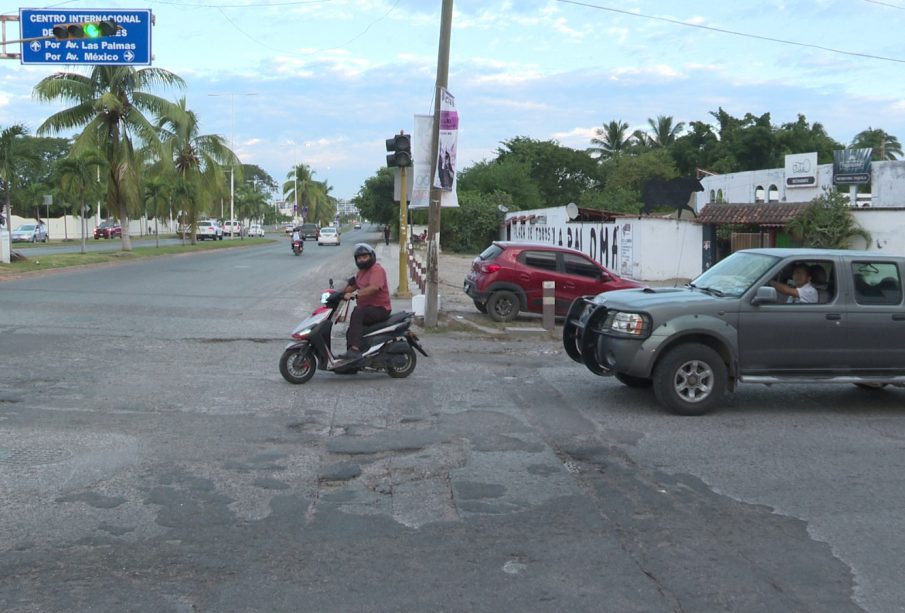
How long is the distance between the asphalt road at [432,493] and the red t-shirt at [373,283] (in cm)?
93

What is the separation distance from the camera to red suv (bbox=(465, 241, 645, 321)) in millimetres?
16453

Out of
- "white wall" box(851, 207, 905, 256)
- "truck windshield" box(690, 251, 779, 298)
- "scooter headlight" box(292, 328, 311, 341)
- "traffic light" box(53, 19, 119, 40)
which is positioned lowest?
"scooter headlight" box(292, 328, 311, 341)

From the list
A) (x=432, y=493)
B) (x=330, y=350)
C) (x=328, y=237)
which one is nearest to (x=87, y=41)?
(x=330, y=350)

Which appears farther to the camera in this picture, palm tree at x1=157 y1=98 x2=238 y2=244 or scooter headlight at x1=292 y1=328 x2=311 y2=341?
palm tree at x1=157 y1=98 x2=238 y2=244

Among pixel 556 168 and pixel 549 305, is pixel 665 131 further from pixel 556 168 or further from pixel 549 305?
pixel 549 305

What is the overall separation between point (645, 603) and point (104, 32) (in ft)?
64.4

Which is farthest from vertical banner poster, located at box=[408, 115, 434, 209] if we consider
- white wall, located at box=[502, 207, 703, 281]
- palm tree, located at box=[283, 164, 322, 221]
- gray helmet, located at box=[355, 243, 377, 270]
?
palm tree, located at box=[283, 164, 322, 221]

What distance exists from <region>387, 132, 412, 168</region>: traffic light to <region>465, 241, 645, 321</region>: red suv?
2.46 m

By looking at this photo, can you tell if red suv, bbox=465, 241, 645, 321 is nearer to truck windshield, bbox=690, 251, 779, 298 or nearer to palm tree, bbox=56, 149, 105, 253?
truck windshield, bbox=690, 251, 779, 298

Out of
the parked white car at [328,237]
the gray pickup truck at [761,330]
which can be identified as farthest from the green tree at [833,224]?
the parked white car at [328,237]

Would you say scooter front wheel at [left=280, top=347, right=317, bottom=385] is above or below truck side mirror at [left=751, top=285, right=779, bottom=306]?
below

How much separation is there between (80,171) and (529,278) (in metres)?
23.9

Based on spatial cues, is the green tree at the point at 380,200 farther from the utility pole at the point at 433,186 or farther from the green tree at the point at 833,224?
the utility pole at the point at 433,186

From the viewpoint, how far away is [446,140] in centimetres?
1476
